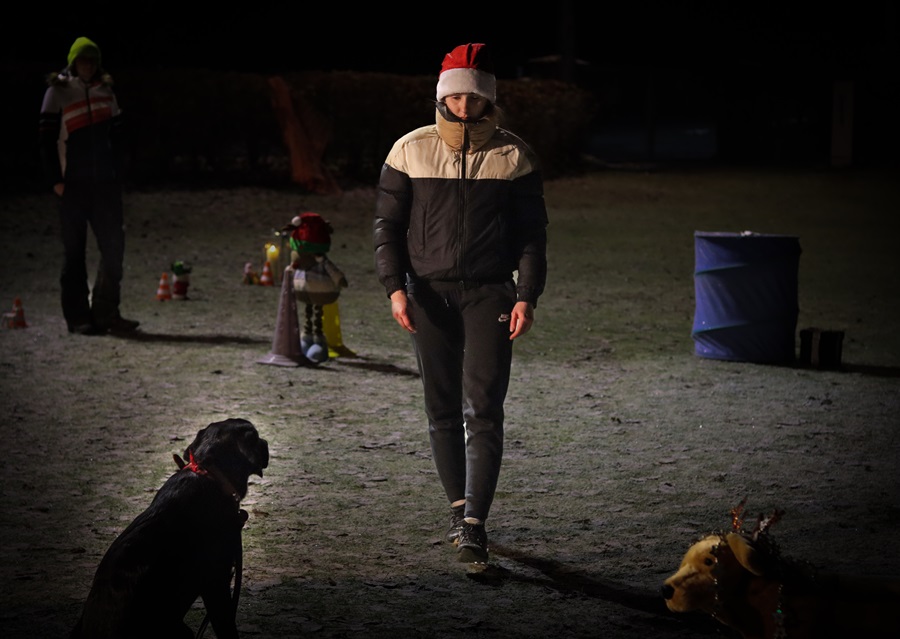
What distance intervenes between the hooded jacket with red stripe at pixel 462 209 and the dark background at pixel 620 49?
19.1 m

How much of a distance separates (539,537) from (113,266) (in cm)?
566

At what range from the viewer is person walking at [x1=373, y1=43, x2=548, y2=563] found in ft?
16.7

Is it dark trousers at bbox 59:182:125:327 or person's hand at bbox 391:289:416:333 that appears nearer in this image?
person's hand at bbox 391:289:416:333

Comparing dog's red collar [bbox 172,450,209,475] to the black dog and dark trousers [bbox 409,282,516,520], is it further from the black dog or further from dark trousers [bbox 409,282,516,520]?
dark trousers [bbox 409,282,516,520]

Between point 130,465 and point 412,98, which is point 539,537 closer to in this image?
point 130,465

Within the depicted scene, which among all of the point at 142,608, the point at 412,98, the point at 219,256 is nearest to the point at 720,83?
the point at 412,98

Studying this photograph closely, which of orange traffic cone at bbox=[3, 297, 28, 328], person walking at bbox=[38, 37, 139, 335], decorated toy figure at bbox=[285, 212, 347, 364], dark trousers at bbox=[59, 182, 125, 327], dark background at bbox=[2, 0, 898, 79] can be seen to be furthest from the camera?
dark background at bbox=[2, 0, 898, 79]

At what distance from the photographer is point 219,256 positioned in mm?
14898

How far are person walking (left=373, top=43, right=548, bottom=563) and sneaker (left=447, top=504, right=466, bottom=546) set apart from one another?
0.03 meters

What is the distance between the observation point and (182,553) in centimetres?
383

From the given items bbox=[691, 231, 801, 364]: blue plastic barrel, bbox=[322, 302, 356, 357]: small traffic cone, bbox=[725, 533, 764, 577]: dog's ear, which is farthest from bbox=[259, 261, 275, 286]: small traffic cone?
bbox=[725, 533, 764, 577]: dog's ear

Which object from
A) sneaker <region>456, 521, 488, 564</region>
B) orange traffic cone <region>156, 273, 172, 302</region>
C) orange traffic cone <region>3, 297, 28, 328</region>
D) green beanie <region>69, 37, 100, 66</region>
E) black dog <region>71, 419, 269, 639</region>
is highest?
green beanie <region>69, 37, 100, 66</region>

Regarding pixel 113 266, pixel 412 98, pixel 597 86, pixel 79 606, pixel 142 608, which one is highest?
pixel 597 86

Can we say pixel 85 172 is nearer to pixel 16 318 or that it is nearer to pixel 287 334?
pixel 16 318
